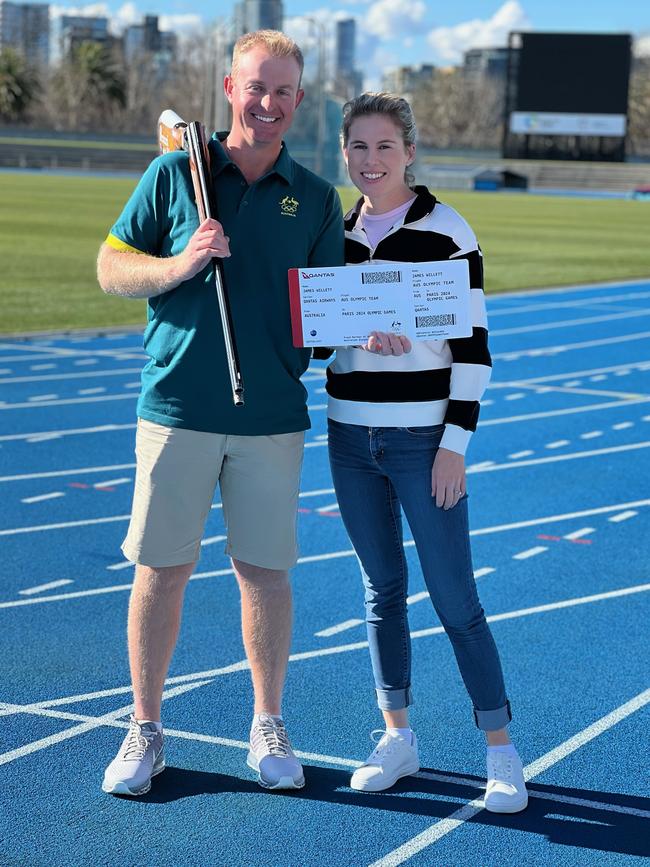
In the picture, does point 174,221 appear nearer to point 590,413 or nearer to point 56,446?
point 56,446

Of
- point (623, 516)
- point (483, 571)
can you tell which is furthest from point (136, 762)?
point (623, 516)

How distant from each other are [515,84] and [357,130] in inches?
3417

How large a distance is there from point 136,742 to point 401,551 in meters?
1.03

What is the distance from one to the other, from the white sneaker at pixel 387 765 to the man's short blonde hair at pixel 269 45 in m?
2.15

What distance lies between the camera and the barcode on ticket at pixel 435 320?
387 cm

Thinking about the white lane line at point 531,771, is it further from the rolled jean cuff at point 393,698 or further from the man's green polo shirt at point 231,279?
the man's green polo shirt at point 231,279

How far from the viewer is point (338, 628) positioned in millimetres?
5691

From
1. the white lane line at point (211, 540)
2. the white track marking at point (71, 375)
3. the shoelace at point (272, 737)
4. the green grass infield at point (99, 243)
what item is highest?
the shoelace at point (272, 737)

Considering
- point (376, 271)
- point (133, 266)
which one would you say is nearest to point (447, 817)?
point (376, 271)

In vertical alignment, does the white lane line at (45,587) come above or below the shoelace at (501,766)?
below

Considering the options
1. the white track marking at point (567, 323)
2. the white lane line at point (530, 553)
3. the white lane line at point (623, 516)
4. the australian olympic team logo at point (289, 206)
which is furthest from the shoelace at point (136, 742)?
the white track marking at point (567, 323)

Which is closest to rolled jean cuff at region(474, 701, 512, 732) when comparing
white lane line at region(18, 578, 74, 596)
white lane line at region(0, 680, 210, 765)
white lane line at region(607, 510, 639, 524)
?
white lane line at region(0, 680, 210, 765)

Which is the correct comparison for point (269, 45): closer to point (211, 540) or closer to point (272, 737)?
point (272, 737)

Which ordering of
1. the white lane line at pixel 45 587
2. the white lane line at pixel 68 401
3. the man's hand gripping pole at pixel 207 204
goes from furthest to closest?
the white lane line at pixel 68 401, the white lane line at pixel 45 587, the man's hand gripping pole at pixel 207 204
